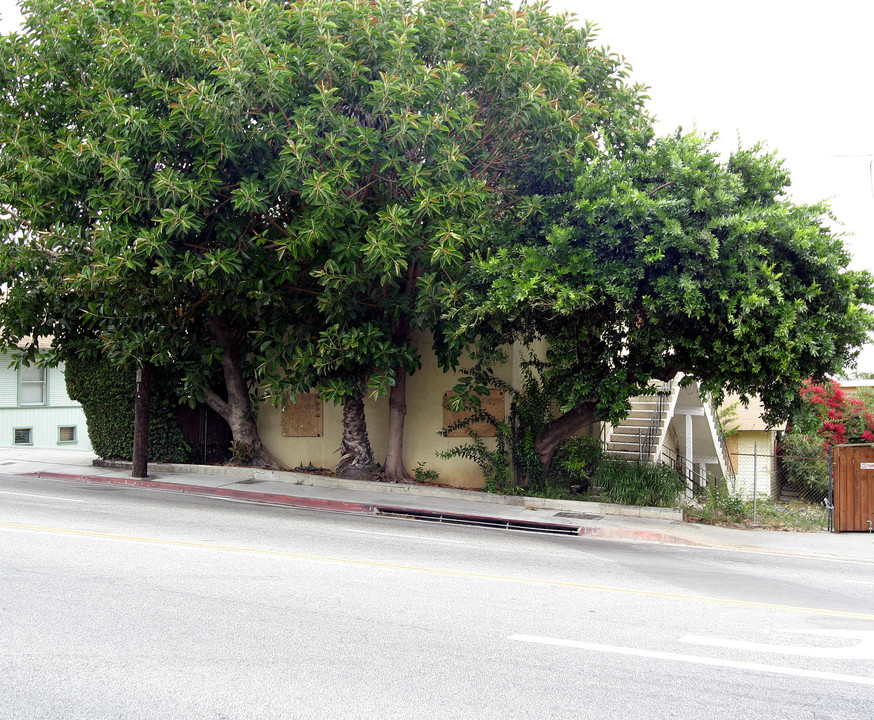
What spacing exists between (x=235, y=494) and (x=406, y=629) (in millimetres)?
9990

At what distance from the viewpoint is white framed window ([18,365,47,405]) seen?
92.1 feet

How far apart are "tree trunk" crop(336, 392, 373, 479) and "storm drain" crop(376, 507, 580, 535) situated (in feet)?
9.00

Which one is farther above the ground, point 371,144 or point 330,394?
point 371,144

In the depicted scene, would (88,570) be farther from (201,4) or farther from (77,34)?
(77,34)

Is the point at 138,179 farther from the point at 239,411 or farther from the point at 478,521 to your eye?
the point at 478,521

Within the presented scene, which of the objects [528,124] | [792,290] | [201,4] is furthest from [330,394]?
[792,290]

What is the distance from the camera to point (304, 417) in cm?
1881

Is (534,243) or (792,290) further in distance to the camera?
(534,243)

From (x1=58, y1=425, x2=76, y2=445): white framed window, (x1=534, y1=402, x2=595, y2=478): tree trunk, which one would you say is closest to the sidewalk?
(x1=534, y1=402, x2=595, y2=478): tree trunk

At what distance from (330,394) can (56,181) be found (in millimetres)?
6002

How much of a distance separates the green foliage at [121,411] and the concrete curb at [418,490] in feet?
1.20

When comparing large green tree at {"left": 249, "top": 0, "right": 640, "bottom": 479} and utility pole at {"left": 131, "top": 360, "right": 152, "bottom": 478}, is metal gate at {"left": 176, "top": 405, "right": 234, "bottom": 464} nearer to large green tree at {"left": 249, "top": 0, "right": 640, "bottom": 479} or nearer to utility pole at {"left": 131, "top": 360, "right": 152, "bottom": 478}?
utility pole at {"left": 131, "top": 360, "right": 152, "bottom": 478}

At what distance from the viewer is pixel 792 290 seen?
1177 centimetres

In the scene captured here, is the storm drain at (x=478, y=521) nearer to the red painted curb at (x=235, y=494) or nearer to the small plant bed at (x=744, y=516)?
the red painted curb at (x=235, y=494)
